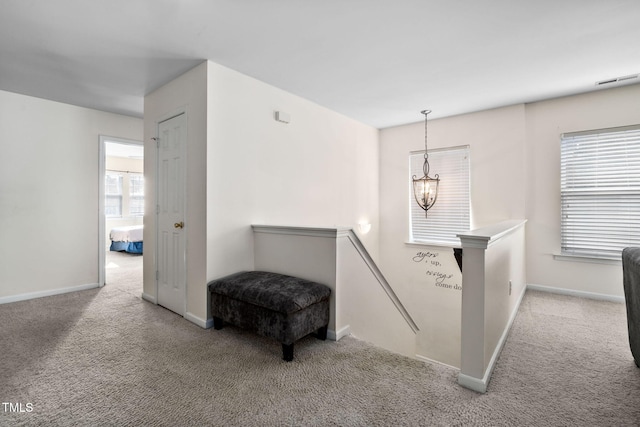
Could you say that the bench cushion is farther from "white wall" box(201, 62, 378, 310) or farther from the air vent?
the air vent

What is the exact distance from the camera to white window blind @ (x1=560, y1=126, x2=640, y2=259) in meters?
3.44

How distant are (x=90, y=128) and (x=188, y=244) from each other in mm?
2505

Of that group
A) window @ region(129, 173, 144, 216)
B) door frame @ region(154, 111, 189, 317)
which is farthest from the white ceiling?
window @ region(129, 173, 144, 216)

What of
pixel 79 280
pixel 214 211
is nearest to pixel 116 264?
pixel 79 280

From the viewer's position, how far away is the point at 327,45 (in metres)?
2.49

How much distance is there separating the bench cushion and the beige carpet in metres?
0.38

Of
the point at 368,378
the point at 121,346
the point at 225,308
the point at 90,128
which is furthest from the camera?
the point at 90,128

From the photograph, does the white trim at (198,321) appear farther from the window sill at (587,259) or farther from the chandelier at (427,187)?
the window sill at (587,259)

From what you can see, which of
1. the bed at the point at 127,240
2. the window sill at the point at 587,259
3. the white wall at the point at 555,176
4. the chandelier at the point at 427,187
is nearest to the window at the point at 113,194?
the bed at the point at 127,240

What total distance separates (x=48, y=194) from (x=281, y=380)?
3.75 m

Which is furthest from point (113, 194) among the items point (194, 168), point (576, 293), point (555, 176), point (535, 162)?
point (576, 293)

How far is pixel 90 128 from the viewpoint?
12.9 feet

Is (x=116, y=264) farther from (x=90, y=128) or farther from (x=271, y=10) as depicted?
(x=271, y=10)

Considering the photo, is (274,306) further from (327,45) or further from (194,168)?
(327,45)
